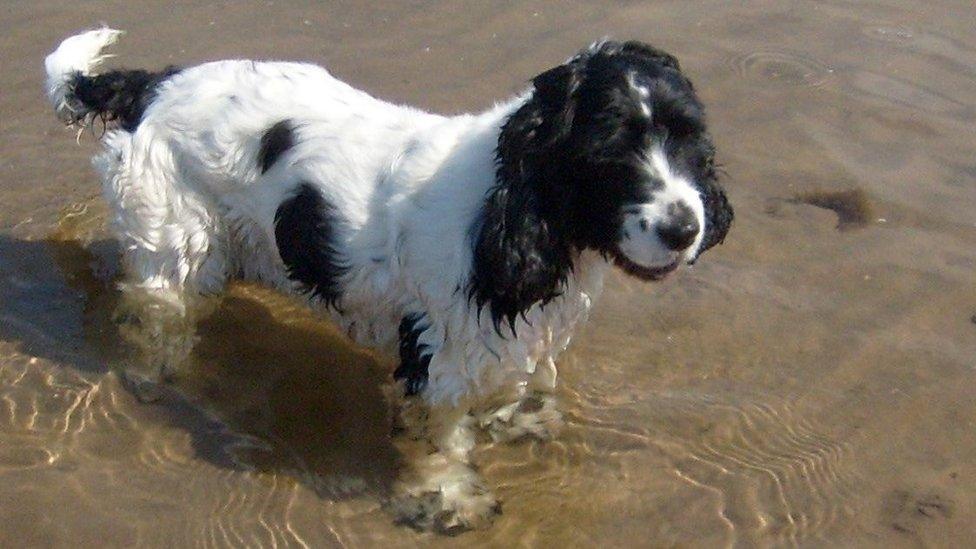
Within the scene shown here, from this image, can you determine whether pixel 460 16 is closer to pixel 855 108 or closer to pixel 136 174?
pixel 855 108

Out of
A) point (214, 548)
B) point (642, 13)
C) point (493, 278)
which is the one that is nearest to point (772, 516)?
point (493, 278)

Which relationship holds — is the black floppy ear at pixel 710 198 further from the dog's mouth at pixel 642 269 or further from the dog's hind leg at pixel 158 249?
the dog's hind leg at pixel 158 249

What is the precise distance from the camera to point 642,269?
326 cm

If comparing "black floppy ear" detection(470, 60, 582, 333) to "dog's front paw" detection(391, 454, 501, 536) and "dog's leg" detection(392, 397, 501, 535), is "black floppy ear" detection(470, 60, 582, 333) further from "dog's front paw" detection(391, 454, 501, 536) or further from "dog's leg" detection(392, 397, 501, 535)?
"dog's front paw" detection(391, 454, 501, 536)

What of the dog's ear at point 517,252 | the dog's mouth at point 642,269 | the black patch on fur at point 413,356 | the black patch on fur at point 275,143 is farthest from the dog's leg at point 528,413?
the black patch on fur at point 275,143

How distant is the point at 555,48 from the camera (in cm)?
657

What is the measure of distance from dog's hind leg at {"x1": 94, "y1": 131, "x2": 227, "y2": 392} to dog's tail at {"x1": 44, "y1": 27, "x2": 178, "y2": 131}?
5.8 inches

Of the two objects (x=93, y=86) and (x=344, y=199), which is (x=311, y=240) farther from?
(x=93, y=86)

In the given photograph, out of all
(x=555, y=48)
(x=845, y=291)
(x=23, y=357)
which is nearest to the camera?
(x=23, y=357)

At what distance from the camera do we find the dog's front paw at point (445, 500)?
3.80 meters

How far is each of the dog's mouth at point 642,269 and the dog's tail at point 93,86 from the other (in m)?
2.03

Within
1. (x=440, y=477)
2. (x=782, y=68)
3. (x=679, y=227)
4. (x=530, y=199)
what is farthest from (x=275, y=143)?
(x=782, y=68)

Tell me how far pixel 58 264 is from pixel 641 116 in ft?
9.95

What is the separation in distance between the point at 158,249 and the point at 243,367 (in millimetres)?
587
